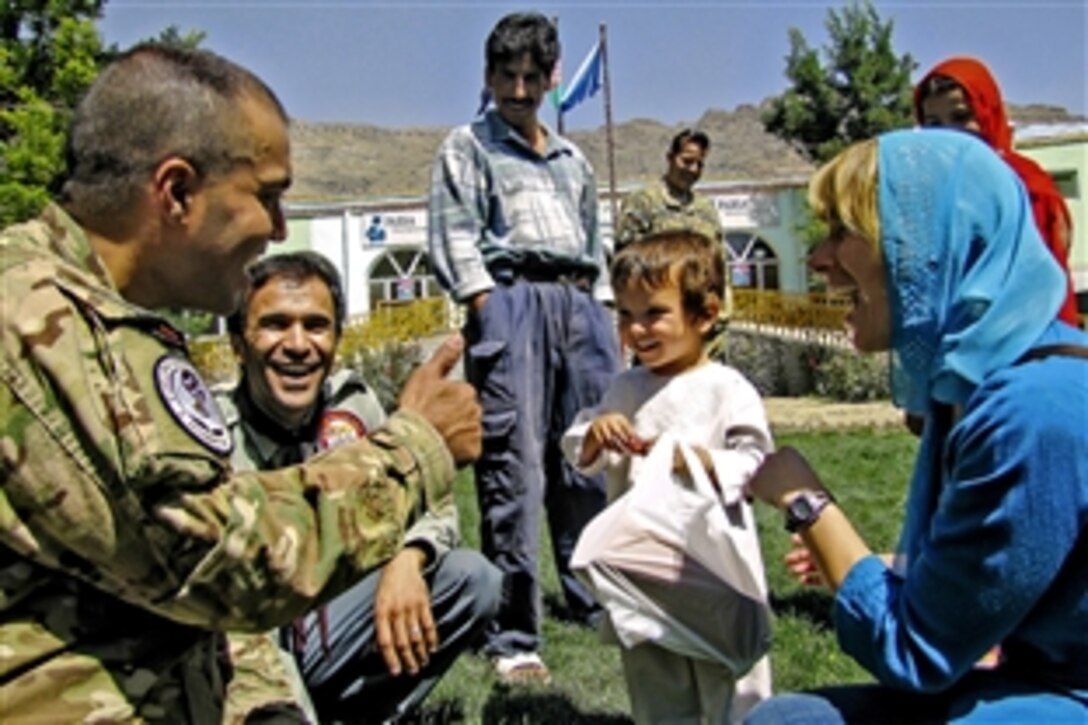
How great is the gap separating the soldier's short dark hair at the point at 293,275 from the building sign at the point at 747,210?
1354 inches

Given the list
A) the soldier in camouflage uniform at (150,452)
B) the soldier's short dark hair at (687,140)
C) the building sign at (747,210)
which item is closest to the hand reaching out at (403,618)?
the soldier in camouflage uniform at (150,452)

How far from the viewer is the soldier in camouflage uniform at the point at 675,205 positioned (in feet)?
21.8

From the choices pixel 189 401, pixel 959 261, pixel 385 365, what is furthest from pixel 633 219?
pixel 385 365

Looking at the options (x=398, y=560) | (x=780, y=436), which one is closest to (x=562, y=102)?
(x=780, y=436)

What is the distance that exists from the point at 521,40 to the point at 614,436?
1995 mm

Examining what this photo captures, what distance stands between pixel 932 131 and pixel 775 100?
38.6 meters

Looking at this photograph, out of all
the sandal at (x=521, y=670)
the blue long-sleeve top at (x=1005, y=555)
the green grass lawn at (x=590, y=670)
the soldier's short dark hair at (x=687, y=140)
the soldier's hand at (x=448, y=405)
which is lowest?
the green grass lawn at (x=590, y=670)

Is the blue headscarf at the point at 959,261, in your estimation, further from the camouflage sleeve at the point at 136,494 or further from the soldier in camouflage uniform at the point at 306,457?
the soldier in camouflage uniform at the point at 306,457

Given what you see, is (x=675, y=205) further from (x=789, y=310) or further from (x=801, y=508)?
(x=789, y=310)

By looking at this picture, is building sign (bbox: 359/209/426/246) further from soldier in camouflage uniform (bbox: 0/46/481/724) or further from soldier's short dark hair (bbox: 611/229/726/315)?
soldier in camouflage uniform (bbox: 0/46/481/724)

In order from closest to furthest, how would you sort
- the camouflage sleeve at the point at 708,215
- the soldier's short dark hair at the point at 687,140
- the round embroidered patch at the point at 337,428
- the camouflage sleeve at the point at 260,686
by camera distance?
1. the camouflage sleeve at the point at 260,686
2. the round embroidered patch at the point at 337,428
3. the camouflage sleeve at the point at 708,215
4. the soldier's short dark hair at the point at 687,140

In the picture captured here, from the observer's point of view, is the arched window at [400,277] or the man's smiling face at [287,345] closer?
the man's smiling face at [287,345]

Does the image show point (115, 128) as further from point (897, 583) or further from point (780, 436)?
point (780, 436)

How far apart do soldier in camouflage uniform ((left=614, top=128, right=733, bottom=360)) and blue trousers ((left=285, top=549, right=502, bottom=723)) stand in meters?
3.27
